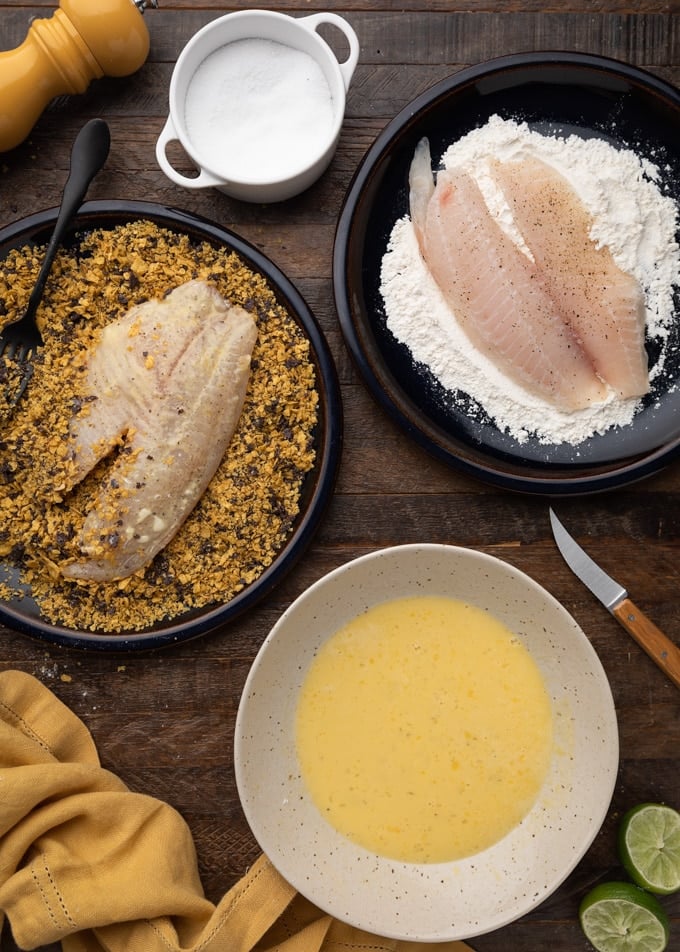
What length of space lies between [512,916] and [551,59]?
1.48 metres

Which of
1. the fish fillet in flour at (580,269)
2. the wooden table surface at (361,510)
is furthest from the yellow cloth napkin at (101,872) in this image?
the fish fillet in flour at (580,269)

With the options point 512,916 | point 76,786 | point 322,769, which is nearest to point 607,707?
point 512,916

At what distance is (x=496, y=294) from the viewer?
1.46 meters

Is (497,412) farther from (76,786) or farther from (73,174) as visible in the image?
(76,786)

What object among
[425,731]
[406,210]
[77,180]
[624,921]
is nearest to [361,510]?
[425,731]

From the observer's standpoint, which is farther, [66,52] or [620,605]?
[620,605]

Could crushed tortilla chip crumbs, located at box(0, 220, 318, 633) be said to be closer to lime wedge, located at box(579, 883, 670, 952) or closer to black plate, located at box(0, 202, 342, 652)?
black plate, located at box(0, 202, 342, 652)

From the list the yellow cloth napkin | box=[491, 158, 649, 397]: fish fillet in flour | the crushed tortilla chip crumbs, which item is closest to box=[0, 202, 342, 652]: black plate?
the crushed tortilla chip crumbs

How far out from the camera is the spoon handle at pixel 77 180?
1.38 metres

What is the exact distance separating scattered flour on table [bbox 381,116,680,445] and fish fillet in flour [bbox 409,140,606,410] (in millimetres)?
22

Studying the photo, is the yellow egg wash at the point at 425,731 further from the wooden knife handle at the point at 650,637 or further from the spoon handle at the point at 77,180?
the spoon handle at the point at 77,180

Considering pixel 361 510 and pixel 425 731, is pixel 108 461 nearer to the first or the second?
pixel 361 510

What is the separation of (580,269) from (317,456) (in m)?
0.58

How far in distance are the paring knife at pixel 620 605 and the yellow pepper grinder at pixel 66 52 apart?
3.67ft
